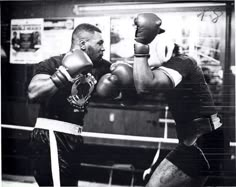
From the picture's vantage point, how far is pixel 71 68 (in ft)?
9.02

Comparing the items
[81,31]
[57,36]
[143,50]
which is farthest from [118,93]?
[57,36]

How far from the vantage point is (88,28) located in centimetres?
281

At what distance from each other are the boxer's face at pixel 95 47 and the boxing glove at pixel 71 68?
0.05 m

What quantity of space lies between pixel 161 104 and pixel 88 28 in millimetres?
948

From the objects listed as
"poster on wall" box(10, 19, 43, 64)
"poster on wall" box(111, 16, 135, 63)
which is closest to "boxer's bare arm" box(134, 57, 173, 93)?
"poster on wall" box(111, 16, 135, 63)

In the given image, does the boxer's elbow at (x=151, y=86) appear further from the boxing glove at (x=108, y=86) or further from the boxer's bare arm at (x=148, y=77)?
the boxing glove at (x=108, y=86)

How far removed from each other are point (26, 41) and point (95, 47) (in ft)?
2.27

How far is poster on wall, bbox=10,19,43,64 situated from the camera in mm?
2902

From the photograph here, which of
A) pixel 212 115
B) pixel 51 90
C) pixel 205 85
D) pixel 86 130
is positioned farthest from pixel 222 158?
pixel 51 90

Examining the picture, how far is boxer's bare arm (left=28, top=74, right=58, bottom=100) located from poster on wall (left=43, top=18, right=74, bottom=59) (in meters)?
0.21

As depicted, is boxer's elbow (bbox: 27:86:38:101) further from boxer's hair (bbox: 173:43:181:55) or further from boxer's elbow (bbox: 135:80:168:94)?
boxer's hair (bbox: 173:43:181:55)

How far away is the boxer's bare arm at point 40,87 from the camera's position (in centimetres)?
279

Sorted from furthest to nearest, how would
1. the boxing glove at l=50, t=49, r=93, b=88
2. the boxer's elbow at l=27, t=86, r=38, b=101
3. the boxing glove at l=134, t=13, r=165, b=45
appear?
the boxer's elbow at l=27, t=86, r=38, b=101
the boxing glove at l=50, t=49, r=93, b=88
the boxing glove at l=134, t=13, r=165, b=45
